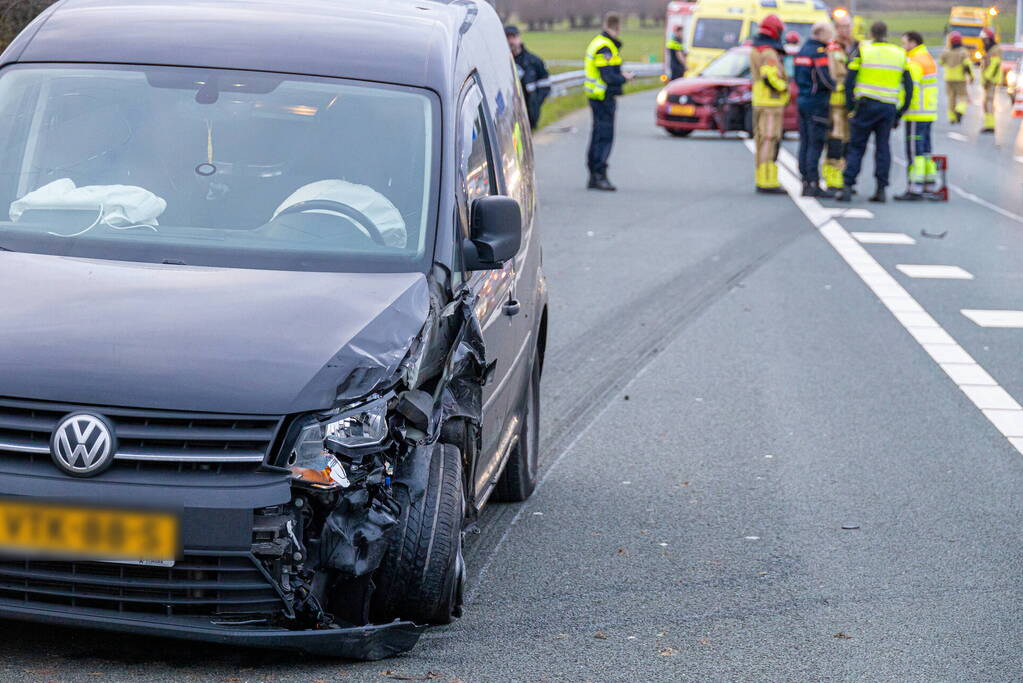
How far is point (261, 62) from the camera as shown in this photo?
18.2ft

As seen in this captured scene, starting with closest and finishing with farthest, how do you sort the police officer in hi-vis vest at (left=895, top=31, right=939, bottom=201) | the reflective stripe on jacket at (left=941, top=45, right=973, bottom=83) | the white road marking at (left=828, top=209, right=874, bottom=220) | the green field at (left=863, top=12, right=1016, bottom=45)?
the white road marking at (left=828, top=209, right=874, bottom=220) < the police officer in hi-vis vest at (left=895, top=31, right=939, bottom=201) < the reflective stripe on jacket at (left=941, top=45, right=973, bottom=83) < the green field at (left=863, top=12, right=1016, bottom=45)

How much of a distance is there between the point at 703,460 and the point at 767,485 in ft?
1.69

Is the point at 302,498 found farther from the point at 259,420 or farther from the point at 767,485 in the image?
the point at 767,485

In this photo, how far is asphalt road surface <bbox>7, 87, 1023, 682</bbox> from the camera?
4.80 m

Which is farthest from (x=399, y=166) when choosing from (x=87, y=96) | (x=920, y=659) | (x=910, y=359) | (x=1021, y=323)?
(x=1021, y=323)

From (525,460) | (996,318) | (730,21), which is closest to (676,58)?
(730,21)

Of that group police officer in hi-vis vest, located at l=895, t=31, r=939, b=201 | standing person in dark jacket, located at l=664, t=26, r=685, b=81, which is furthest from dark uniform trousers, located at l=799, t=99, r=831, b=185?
standing person in dark jacket, located at l=664, t=26, r=685, b=81

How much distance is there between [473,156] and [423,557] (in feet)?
5.63

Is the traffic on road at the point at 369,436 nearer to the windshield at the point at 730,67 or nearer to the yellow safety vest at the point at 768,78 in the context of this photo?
the yellow safety vest at the point at 768,78

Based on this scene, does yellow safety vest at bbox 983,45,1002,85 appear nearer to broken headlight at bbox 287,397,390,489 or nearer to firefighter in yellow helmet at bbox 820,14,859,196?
firefighter in yellow helmet at bbox 820,14,859,196

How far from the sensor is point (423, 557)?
4.58 metres

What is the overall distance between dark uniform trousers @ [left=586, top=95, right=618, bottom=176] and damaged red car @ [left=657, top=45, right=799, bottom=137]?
9.28m

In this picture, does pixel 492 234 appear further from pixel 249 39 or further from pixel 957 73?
pixel 957 73

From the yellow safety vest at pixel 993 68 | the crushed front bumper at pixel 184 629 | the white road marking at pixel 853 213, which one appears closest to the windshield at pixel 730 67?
the yellow safety vest at pixel 993 68
